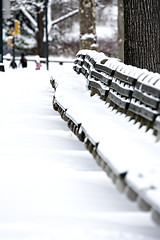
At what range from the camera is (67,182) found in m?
6.56

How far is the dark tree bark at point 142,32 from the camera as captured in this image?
12.1 metres

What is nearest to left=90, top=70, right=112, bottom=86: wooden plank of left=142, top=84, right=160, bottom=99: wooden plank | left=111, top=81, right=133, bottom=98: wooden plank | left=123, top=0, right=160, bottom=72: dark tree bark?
left=111, top=81, right=133, bottom=98: wooden plank

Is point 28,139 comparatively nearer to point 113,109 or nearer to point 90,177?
point 113,109

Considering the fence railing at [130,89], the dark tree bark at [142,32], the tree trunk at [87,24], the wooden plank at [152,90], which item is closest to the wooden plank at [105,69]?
the fence railing at [130,89]

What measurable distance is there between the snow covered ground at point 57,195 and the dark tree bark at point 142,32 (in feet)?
9.69

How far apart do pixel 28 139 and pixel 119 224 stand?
4.12 m

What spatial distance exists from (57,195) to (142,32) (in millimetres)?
6701

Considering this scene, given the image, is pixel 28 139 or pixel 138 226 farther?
pixel 28 139

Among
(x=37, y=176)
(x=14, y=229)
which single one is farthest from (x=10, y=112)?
(x=14, y=229)

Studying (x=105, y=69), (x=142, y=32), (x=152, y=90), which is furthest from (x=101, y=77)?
(x=152, y=90)

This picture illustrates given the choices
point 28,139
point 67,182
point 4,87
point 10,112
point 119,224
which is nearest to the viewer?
point 119,224

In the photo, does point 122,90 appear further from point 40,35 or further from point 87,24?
point 40,35

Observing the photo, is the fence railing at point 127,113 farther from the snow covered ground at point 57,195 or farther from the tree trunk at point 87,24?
the tree trunk at point 87,24

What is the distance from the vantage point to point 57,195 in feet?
19.8
